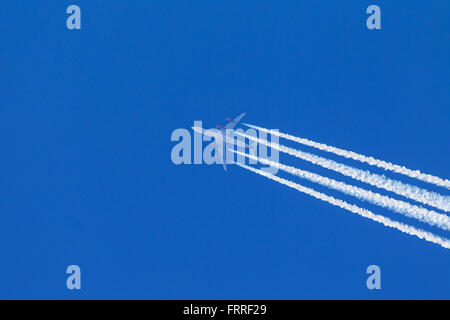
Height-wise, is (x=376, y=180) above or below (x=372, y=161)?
below

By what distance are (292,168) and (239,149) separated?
0.72 m

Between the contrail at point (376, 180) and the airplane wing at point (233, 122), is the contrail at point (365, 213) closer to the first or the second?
the contrail at point (376, 180)

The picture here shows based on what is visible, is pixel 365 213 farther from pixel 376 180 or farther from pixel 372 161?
pixel 372 161

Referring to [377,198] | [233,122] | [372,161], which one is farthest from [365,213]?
[233,122]

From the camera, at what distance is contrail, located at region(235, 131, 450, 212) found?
5105mm

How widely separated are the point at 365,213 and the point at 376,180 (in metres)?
0.43

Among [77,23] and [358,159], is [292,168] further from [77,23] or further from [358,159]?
[77,23]

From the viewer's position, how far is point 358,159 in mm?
5469

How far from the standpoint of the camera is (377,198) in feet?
17.4

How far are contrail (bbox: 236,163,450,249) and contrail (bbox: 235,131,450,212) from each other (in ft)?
1.11

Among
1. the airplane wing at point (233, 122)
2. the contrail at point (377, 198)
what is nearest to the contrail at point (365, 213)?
the contrail at point (377, 198)

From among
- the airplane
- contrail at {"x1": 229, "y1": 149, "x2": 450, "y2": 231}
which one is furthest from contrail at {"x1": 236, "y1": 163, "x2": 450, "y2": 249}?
the airplane
